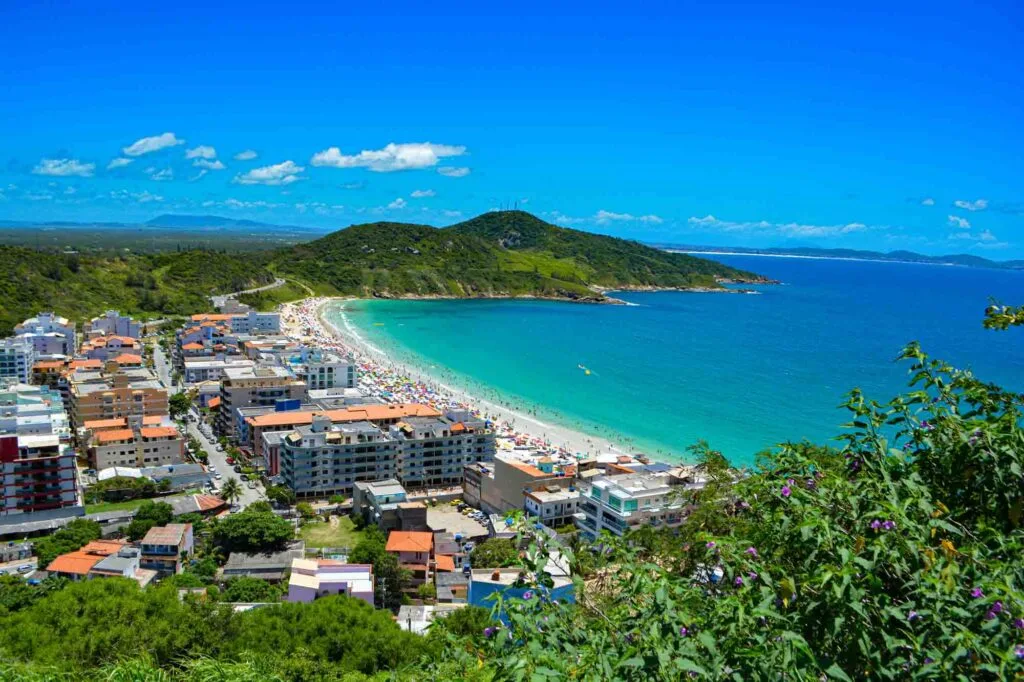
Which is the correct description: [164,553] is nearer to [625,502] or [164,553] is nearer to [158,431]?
[158,431]

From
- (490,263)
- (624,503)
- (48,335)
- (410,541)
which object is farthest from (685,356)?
(490,263)

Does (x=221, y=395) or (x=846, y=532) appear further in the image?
(x=221, y=395)

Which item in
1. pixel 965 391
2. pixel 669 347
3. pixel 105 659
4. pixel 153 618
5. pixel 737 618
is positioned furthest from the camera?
pixel 669 347

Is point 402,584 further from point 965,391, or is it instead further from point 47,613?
point 965,391

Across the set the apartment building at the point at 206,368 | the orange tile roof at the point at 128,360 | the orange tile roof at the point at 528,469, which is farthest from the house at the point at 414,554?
the orange tile roof at the point at 128,360

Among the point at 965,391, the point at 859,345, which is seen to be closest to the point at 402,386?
the point at 965,391

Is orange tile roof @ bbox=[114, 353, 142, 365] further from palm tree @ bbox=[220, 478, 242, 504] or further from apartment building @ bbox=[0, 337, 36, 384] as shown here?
palm tree @ bbox=[220, 478, 242, 504]
